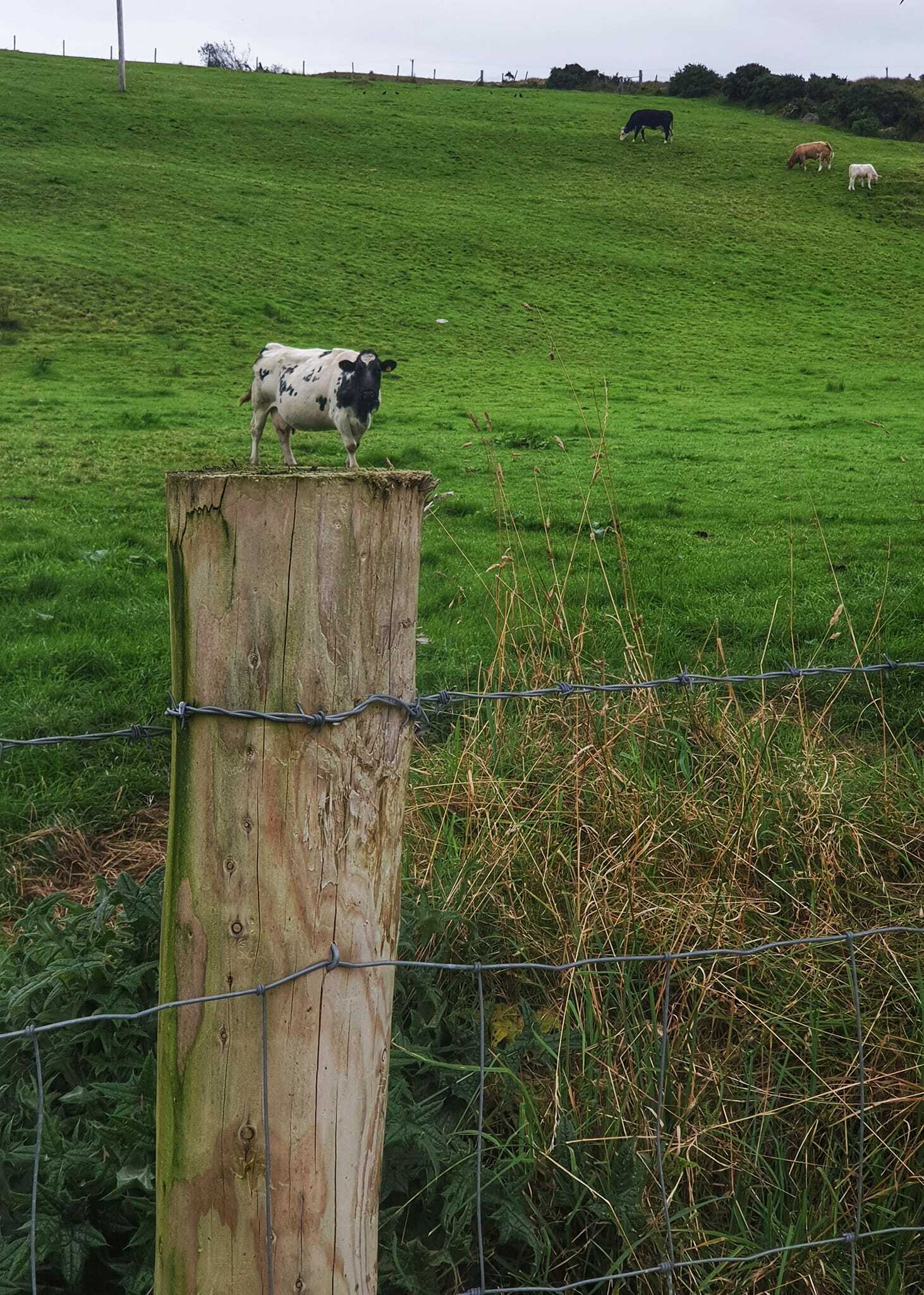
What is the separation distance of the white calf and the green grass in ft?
2.03

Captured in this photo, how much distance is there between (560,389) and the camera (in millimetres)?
21250

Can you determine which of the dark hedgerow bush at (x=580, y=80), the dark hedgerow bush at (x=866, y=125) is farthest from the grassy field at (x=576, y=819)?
the dark hedgerow bush at (x=580, y=80)

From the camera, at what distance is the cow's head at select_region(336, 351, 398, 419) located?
26.8 feet

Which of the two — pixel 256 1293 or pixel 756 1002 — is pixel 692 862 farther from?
pixel 256 1293

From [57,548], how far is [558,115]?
50.3m

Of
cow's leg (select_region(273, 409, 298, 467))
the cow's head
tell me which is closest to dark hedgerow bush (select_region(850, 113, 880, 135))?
cow's leg (select_region(273, 409, 298, 467))

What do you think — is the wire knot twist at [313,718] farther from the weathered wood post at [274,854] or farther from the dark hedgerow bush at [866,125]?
the dark hedgerow bush at [866,125]

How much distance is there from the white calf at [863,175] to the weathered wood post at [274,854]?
152ft

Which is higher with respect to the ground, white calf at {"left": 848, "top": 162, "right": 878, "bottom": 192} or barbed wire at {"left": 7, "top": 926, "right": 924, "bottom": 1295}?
white calf at {"left": 848, "top": 162, "right": 878, "bottom": 192}

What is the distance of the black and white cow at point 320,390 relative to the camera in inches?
324

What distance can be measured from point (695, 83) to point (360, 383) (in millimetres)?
65119

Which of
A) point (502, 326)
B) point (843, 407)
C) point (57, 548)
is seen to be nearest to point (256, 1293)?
point (57, 548)

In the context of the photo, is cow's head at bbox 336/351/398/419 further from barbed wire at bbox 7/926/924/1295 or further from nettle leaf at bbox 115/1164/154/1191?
nettle leaf at bbox 115/1164/154/1191

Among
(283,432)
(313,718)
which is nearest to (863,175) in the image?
(283,432)
